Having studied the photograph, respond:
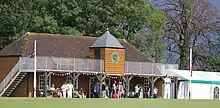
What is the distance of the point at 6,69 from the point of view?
50750 mm

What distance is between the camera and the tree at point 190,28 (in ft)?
227

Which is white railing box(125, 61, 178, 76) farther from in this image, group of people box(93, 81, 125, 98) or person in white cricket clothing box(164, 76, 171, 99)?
group of people box(93, 81, 125, 98)

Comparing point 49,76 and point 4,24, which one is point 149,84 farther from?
point 4,24

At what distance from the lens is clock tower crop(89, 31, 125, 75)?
51125 mm

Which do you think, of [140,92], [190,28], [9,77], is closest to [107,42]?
[140,92]

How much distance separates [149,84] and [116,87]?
608 centimetres

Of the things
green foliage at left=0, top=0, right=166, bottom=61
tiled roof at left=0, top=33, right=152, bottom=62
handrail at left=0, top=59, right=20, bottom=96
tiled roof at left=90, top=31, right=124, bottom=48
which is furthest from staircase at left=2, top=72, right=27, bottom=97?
green foliage at left=0, top=0, right=166, bottom=61

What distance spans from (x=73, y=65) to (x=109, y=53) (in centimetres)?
395

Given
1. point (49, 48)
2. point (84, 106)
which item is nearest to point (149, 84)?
point (49, 48)

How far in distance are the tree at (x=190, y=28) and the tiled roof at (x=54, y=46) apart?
1505 centimetres

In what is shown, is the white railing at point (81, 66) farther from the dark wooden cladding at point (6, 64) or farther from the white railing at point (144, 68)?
the dark wooden cladding at point (6, 64)

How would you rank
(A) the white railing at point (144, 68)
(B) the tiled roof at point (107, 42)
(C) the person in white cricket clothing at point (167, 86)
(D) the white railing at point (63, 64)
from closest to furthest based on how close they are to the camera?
(D) the white railing at point (63, 64) < (B) the tiled roof at point (107, 42) < (A) the white railing at point (144, 68) < (C) the person in white cricket clothing at point (167, 86)

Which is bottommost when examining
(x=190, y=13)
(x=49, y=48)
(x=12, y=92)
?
(x=12, y=92)

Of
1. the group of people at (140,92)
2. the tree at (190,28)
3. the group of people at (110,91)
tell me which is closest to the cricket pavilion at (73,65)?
the group of people at (140,92)
